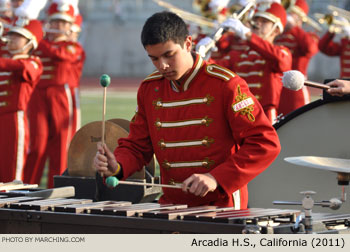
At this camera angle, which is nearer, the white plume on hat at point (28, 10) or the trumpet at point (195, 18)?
the white plume on hat at point (28, 10)

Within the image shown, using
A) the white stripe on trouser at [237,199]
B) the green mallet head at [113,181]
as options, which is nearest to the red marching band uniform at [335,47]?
the white stripe on trouser at [237,199]

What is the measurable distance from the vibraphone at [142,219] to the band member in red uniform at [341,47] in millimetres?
6698

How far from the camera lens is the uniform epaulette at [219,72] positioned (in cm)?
408

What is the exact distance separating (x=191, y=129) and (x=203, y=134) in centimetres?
7

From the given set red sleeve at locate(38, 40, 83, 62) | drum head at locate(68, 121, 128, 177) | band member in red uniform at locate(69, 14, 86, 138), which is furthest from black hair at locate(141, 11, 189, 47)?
band member in red uniform at locate(69, 14, 86, 138)

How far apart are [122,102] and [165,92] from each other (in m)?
15.3

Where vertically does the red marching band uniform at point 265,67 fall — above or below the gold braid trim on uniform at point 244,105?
above

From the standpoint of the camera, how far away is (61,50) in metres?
8.74

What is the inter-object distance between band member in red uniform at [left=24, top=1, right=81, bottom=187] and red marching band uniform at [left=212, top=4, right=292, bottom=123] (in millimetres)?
1701

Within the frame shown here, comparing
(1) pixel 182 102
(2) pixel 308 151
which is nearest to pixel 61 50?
(2) pixel 308 151

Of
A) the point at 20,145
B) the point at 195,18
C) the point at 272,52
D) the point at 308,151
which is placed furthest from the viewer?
the point at 195,18

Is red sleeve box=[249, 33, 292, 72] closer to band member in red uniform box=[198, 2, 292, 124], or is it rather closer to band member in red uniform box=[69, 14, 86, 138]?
band member in red uniform box=[198, 2, 292, 124]

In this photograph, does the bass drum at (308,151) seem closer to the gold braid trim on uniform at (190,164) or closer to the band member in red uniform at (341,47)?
the gold braid trim on uniform at (190,164)

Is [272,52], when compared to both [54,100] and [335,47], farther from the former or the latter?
[335,47]
